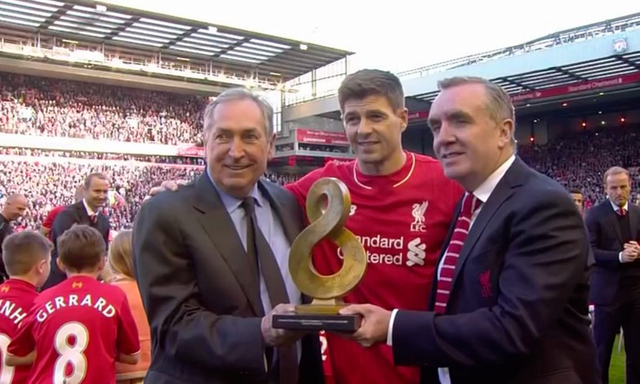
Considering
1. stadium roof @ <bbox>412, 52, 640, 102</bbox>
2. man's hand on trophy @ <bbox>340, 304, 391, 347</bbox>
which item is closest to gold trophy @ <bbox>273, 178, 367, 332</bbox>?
man's hand on trophy @ <bbox>340, 304, 391, 347</bbox>

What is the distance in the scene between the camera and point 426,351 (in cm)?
171

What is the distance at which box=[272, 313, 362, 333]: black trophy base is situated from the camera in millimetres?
1645

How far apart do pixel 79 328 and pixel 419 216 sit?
1.68 m

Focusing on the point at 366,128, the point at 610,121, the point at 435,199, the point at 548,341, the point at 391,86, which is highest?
the point at 610,121

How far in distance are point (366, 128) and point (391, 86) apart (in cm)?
18

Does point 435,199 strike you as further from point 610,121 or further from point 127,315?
point 610,121

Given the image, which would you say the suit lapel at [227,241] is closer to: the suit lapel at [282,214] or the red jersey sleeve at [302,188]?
the suit lapel at [282,214]

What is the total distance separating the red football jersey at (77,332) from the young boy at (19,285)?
161 mm

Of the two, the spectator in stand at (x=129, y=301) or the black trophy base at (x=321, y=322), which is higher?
the black trophy base at (x=321, y=322)

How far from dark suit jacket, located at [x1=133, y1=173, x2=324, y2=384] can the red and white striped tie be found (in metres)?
0.55

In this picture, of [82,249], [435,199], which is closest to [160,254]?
[435,199]

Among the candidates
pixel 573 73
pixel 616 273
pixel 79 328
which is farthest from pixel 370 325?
pixel 573 73

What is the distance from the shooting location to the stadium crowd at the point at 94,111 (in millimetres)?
27281

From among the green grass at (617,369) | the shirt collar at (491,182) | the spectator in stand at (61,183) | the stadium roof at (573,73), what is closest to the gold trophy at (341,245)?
the shirt collar at (491,182)
